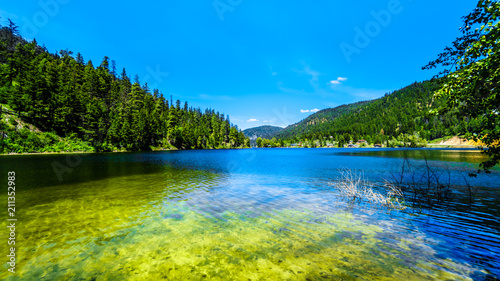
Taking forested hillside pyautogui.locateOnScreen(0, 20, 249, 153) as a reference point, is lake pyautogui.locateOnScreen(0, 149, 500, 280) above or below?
below

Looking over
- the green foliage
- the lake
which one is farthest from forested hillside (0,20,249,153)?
the green foliage

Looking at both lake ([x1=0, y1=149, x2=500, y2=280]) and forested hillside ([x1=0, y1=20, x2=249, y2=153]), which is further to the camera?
forested hillside ([x1=0, y1=20, x2=249, y2=153])

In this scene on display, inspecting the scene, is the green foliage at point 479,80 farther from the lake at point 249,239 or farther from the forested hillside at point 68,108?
the forested hillside at point 68,108

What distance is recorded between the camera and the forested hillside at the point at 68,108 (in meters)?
53.6

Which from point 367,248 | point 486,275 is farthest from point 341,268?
point 486,275

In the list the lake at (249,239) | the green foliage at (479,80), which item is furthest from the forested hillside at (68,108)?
the green foliage at (479,80)

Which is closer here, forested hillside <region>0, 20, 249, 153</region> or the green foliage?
the green foliage

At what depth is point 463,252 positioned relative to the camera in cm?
675

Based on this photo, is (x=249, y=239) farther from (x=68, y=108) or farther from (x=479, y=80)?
(x=68, y=108)

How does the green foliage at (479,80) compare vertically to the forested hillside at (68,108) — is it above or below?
below

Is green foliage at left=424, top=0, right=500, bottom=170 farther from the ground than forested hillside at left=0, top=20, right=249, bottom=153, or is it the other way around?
forested hillside at left=0, top=20, right=249, bottom=153

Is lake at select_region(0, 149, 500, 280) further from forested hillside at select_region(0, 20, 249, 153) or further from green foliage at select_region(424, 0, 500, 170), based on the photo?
forested hillside at select_region(0, 20, 249, 153)

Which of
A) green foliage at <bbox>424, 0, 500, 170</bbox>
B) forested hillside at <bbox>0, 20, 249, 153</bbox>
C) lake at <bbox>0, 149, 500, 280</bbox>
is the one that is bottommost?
lake at <bbox>0, 149, 500, 280</bbox>

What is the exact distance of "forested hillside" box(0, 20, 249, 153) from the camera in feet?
176
